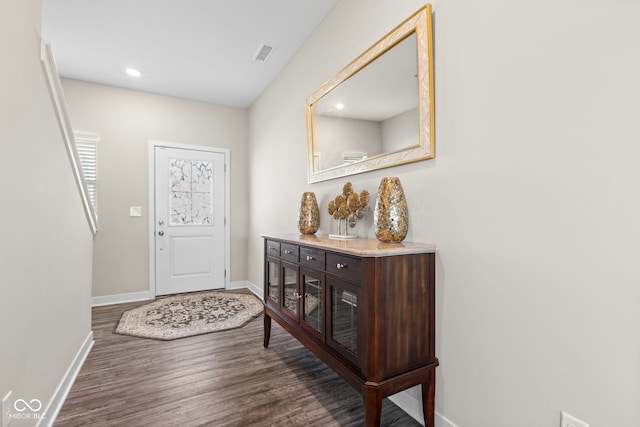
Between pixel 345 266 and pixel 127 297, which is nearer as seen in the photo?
pixel 345 266

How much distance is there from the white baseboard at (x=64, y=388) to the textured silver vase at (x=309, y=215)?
1.85 meters

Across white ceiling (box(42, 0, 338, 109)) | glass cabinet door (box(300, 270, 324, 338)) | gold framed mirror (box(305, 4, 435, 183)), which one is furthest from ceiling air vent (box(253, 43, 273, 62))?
Answer: glass cabinet door (box(300, 270, 324, 338))

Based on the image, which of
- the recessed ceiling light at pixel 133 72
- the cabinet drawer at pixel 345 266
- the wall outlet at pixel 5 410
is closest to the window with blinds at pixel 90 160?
the recessed ceiling light at pixel 133 72

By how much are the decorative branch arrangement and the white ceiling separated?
1.61 metres

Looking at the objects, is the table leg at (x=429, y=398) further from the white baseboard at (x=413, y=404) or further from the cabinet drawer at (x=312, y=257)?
the cabinet drawer at (x=312, y=257)

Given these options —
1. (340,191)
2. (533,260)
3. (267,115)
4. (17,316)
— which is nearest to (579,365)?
(533,260)

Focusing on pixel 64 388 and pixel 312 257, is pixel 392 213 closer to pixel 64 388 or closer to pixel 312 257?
pixel 312 257

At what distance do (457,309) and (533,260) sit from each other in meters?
0.44

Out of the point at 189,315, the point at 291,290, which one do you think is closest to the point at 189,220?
the point at 189,315

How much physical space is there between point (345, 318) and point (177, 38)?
2981 mm

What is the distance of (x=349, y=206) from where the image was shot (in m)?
2.02

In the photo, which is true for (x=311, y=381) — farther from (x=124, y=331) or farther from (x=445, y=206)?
(x=124, y=331)

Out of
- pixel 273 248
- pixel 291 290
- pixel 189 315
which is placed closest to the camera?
pixel 291 290

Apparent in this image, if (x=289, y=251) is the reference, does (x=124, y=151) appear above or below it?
above
